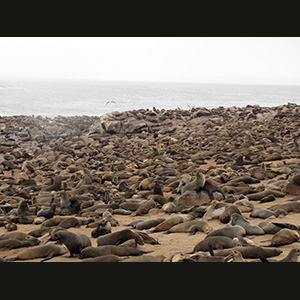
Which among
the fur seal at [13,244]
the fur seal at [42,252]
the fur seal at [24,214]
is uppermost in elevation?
the fur seal at [42,252]

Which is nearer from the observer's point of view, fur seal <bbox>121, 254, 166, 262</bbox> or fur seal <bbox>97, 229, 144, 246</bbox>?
fur seal <bbox>121, 254, 166, 262</bbox>

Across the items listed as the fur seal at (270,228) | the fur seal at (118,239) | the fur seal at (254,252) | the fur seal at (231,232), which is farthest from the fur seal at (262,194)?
the fur seal at (118,239)

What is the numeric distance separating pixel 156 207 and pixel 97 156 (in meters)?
7.31

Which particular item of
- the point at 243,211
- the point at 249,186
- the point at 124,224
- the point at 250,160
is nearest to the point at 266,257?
the point at 243,211

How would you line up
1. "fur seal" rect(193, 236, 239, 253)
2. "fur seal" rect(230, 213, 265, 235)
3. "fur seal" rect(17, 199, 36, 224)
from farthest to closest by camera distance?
"fur seal" rect(17, 199, 36, 224), "fur seal" rect(230, 213, 265, 235), "fur seal" rect(193, 236, 239, 253)

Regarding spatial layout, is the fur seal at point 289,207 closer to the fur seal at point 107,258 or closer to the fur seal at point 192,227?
the fur seal at point 192,227

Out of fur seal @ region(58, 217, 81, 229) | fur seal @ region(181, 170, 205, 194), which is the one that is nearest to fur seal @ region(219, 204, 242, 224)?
fur seal @ region(181, 170, 205, 194)

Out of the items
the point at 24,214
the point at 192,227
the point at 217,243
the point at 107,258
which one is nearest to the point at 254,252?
the point at 217,243

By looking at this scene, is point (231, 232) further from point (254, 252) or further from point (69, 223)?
point (69, 223)

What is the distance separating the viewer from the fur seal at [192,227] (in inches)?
228

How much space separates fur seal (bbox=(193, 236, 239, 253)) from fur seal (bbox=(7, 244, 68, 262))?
6.46 feet

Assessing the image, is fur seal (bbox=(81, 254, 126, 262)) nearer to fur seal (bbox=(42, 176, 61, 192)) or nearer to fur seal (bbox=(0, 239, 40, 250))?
fur seal (bbox=(0, 239, 40, 250))

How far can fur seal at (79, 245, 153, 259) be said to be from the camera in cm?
475

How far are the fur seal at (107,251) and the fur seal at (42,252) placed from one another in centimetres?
52
